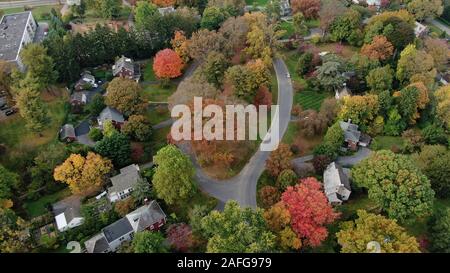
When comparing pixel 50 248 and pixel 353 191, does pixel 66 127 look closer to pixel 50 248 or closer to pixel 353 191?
pixel 50 248

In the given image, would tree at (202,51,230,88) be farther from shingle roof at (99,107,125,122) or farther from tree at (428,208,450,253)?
tree at (428,208,450,253)

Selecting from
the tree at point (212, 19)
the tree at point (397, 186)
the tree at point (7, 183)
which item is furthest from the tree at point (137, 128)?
the tree at point (397, 186)

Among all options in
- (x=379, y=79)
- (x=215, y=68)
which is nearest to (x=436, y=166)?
(x=379, y=79)

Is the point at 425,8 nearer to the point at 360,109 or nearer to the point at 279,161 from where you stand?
the point at 360,109

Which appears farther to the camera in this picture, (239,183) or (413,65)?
(413,65)

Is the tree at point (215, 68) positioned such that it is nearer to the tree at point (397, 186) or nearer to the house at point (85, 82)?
the house at point (85, 82)

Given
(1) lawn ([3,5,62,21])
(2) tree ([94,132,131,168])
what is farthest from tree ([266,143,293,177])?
(1) lawn ([3,5,62,21])
